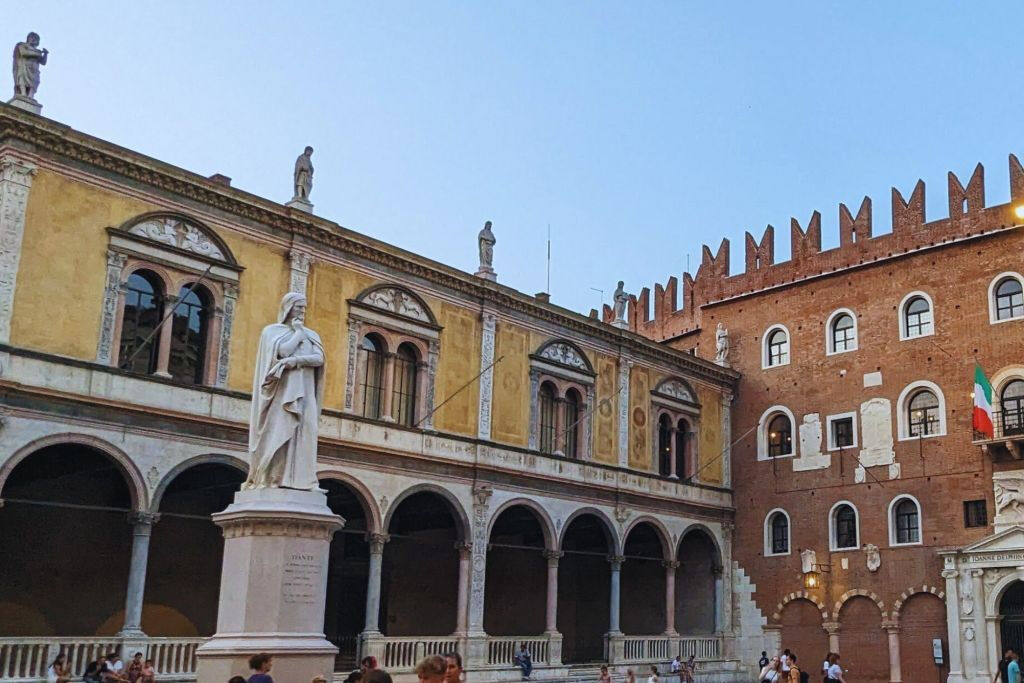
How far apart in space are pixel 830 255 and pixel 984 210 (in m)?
4.27

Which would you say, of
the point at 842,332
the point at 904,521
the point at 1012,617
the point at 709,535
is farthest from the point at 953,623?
the point at 842,332

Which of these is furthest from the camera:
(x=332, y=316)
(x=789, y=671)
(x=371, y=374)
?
(x=371, y=374)

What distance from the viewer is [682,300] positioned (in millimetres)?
35312

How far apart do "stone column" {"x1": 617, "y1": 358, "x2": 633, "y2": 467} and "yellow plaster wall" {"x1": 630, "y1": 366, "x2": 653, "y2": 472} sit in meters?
0.21

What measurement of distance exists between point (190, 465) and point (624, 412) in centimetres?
1255

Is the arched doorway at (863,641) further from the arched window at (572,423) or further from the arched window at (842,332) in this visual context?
the arched window at (572,423)

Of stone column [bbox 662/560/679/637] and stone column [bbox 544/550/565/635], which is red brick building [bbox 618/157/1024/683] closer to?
stone column [bbox 662/560/679/637]

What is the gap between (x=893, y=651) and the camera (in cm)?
2695

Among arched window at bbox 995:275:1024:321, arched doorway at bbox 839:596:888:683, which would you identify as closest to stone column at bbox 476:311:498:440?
arched doorway at bbox 839:596:888:683

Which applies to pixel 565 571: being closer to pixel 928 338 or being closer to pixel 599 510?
pixel 599 510

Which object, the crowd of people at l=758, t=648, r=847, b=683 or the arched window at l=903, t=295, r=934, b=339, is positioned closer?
the crowd of people at l=758, t=648, r=847, b=683

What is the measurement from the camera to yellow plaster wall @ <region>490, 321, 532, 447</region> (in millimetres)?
24719

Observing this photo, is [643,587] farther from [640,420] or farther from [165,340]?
[165,340]

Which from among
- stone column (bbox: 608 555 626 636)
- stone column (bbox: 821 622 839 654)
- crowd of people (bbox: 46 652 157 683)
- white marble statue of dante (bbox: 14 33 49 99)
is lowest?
crowd of people (bbox: 46 652 157 683)
